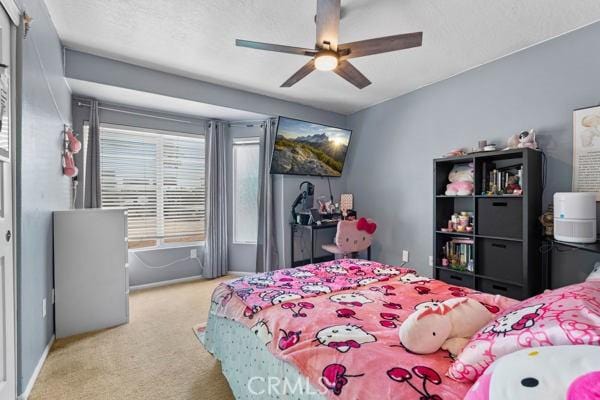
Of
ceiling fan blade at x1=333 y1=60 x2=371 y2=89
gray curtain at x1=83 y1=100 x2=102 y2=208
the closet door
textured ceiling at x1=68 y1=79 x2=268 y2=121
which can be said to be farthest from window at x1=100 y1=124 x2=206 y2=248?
ceiling fan blade at x1=333 y1=60 x2=371 y2=89

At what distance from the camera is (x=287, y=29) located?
2.30m

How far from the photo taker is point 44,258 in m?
2.08

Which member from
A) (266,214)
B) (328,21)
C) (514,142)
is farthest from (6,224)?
(514,142)

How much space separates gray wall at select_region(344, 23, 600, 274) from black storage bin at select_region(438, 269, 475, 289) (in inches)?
15.6

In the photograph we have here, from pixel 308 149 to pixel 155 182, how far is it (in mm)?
2188

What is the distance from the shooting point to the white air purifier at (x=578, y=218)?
1958 millimetres

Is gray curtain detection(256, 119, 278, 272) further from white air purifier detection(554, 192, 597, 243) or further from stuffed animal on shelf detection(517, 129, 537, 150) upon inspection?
white air purifier detection(554, 192, 597, 243)

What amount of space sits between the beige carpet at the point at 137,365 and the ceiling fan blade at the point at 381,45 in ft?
7.69

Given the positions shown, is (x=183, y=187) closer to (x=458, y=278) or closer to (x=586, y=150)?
(x=458, y=278)

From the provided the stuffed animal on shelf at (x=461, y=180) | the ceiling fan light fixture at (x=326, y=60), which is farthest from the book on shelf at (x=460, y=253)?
the ceiling fan light fixture at (x=326, y=60)

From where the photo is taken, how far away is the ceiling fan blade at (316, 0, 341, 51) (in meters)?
1.72

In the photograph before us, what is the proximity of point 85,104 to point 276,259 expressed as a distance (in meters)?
3.04

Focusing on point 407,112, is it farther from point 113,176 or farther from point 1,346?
point 1,346

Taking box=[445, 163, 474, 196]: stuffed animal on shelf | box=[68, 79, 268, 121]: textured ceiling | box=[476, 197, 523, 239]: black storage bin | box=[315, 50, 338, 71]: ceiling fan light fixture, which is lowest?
box=[476, 197, 523, 239]: black storage bin
